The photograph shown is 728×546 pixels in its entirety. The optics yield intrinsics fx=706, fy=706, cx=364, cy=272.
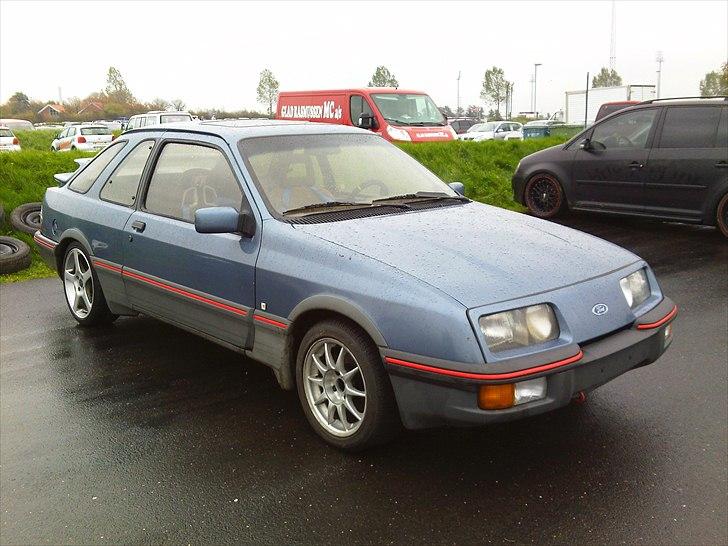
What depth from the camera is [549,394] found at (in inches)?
119

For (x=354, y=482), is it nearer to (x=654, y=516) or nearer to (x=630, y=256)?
(x=654, y=516)

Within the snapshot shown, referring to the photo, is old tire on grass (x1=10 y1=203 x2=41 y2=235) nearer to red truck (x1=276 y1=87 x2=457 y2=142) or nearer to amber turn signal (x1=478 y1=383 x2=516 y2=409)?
amber turn signal (x1=478 y1=383 x2=516 y2=409)

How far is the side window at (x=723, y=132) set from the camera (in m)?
8.62

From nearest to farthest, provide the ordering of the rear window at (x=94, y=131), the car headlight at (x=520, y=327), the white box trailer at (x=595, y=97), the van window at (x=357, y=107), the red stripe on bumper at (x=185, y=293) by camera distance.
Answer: the car headlight at (x=520, y=327), the red stripe on bumper at (x=185, y=293), the van window at (x=357, y=107), the rear window at (x=94, y=131), the white box trailer at (x=595, y=97)

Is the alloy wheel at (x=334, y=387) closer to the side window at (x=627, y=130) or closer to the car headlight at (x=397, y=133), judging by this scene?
the side window at (x=627, y=130)

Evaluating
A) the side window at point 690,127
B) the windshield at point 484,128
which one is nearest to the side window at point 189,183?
the side window at point 690,127

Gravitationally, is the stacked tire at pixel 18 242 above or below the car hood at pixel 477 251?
below

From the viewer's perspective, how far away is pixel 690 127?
8.98m

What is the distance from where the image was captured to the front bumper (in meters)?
2.95

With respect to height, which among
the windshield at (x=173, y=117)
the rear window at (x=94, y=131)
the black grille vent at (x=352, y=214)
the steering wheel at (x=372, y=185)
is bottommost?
the black grille vent at (x=352, y=214)

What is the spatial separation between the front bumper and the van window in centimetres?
1314

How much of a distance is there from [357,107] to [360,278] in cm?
1328

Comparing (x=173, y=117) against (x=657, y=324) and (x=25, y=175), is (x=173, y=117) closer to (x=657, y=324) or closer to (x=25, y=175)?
(x=25, y=175)

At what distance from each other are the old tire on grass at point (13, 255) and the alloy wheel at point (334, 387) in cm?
544
